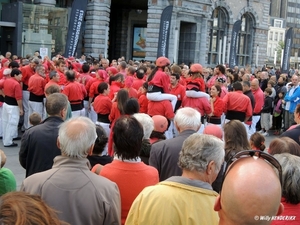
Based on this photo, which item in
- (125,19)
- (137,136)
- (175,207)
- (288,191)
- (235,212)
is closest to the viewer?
(235,212)

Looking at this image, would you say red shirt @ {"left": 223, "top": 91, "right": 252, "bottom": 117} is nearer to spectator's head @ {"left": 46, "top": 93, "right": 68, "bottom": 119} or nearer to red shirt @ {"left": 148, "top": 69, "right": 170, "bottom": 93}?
red shirt @ {"left": 148, "top": 69, "right": 170, "bottom": 93}

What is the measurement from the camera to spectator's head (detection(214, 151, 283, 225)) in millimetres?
1908

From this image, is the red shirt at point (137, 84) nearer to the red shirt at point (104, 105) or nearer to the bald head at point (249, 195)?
the red shirt at point (104, 105)

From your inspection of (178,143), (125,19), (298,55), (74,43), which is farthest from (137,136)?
(298,55)

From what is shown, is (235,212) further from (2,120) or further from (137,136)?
(2,120)

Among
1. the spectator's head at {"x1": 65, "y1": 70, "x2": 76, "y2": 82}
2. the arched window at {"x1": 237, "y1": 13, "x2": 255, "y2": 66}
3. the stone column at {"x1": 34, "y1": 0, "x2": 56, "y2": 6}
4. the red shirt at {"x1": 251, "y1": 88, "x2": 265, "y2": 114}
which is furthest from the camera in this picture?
the arched window at {"x1": 237, "y1": 13, "x2": 255, "y2": 66}

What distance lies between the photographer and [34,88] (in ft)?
37.9

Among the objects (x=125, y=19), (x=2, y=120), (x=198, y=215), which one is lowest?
(x=2, y=120)

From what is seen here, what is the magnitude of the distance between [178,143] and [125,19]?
3090 cm

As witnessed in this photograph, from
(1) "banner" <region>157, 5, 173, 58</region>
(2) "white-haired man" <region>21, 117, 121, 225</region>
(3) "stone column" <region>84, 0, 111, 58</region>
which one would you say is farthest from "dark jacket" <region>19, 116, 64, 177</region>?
(3) "stone column" <region>84, 0, 111, 58</region>

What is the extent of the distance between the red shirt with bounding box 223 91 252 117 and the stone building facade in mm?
16384

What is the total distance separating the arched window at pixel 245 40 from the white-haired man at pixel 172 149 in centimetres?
3442

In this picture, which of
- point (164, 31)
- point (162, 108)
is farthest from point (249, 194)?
point (164, 31)

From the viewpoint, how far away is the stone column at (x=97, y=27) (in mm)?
27203
